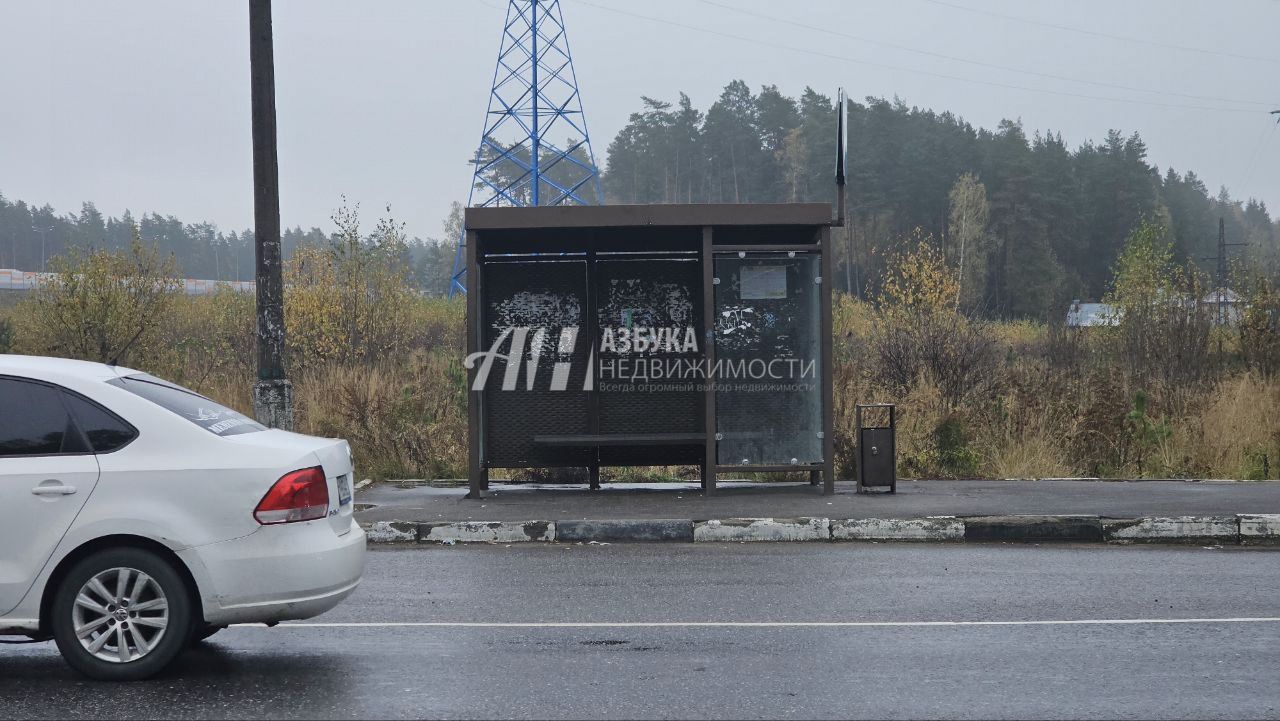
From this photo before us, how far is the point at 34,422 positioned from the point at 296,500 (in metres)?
1.39

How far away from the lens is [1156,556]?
9516 millimetres

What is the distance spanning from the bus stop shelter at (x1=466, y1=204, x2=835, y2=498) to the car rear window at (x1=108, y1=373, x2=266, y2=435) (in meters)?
5.86

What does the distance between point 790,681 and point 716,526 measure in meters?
4.82

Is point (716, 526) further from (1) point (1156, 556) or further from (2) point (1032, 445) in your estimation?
(2) point (1032, 445)

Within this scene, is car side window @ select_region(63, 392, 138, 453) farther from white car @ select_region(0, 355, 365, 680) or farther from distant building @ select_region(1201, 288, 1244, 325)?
distant building @ select_region(1201, 288, 1244, 325)

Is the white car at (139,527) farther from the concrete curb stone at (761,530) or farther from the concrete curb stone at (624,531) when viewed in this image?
the concrete curb stone at (761,530)

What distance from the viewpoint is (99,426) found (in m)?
5.85

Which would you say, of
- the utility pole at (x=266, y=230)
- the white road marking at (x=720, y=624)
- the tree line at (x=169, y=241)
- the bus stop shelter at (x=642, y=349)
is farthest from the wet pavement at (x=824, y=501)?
the tree line at (x=169, y=241)

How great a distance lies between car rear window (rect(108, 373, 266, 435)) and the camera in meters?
6.05

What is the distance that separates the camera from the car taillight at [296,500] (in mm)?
5730

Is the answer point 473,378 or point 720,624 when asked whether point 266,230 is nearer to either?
point 473,378

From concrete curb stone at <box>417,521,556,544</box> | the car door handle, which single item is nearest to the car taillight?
the car door handle

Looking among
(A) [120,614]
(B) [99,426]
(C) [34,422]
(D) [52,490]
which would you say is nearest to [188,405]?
(B) [99,426]

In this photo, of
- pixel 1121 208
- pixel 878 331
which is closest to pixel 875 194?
pixel 1121 208
